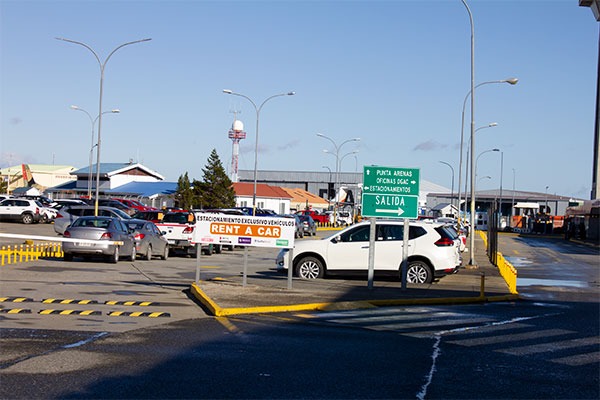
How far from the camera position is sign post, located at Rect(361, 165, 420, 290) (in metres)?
19.1

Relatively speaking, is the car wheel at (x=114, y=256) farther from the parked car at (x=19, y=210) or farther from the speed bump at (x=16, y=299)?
the parked car at (x=19, y=210)

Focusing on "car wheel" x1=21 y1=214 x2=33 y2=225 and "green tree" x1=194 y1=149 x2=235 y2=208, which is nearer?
"car wheel" x1=21 y1=214 x2=33 y2=225

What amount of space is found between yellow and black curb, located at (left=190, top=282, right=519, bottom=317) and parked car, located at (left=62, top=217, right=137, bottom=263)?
7.85m

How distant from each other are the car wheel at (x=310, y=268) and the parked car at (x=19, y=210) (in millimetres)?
32265

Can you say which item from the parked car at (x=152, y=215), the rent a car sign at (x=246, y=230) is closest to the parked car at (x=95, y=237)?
the parked car at (x=152, y=215)

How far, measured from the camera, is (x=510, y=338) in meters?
12.4

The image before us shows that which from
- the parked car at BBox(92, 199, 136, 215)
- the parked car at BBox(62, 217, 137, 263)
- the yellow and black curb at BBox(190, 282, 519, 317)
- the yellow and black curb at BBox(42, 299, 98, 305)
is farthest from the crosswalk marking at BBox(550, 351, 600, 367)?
the parked car at BBox(92, 199, 136, 215)

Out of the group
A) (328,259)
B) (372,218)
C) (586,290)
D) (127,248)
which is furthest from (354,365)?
(127,248)

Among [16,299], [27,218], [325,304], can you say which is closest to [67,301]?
[16,299]

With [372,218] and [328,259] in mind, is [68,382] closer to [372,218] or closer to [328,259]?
[372,218]

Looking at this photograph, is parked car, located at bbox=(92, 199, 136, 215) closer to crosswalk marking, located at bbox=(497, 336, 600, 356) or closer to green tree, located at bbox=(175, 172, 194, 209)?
green tree, located at bbox=(175, 172, 194, 209)

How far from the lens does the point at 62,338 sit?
35.5ft

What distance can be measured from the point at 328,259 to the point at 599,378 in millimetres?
12599

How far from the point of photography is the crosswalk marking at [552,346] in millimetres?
11148
